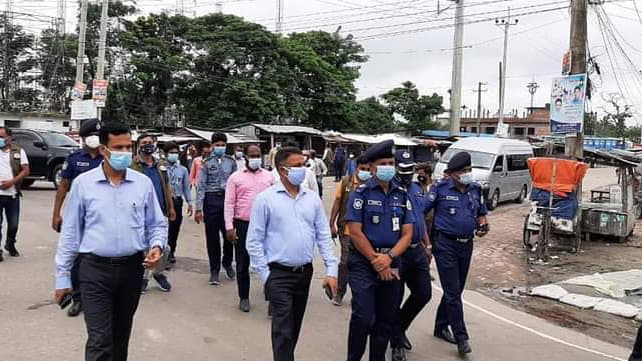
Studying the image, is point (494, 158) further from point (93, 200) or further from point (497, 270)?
point (93, 200)

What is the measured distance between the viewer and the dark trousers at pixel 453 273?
5328mm

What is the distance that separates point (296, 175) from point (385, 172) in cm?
69

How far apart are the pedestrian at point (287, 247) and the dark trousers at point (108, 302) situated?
833 mm

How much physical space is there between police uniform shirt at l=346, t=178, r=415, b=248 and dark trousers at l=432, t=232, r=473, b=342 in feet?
3.34

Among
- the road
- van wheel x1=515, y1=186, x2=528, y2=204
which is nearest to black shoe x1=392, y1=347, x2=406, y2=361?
the road

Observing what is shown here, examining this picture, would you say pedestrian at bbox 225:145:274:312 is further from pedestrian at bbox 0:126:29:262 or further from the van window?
the van window

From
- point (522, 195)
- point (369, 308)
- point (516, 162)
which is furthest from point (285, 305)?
point (522, 195)

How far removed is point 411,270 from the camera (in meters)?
5.16

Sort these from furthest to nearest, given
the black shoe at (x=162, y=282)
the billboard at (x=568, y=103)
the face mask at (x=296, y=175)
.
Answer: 1. the billboard at (x=568, y=103)
2. the black shoe at (x=162, y=282)
3. the face mask at (x=296, y=175)

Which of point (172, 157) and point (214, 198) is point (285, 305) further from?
point (172, 157)

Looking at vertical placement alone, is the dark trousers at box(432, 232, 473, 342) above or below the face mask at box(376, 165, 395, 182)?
below

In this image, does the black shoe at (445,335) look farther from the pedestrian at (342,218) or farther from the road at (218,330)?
the pedestrian at (342,218)

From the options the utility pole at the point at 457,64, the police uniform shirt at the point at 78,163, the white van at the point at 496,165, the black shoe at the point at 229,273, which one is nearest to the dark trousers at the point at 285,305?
the police uniform shirt at the point at 78,163

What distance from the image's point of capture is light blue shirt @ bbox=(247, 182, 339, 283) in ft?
13.5
